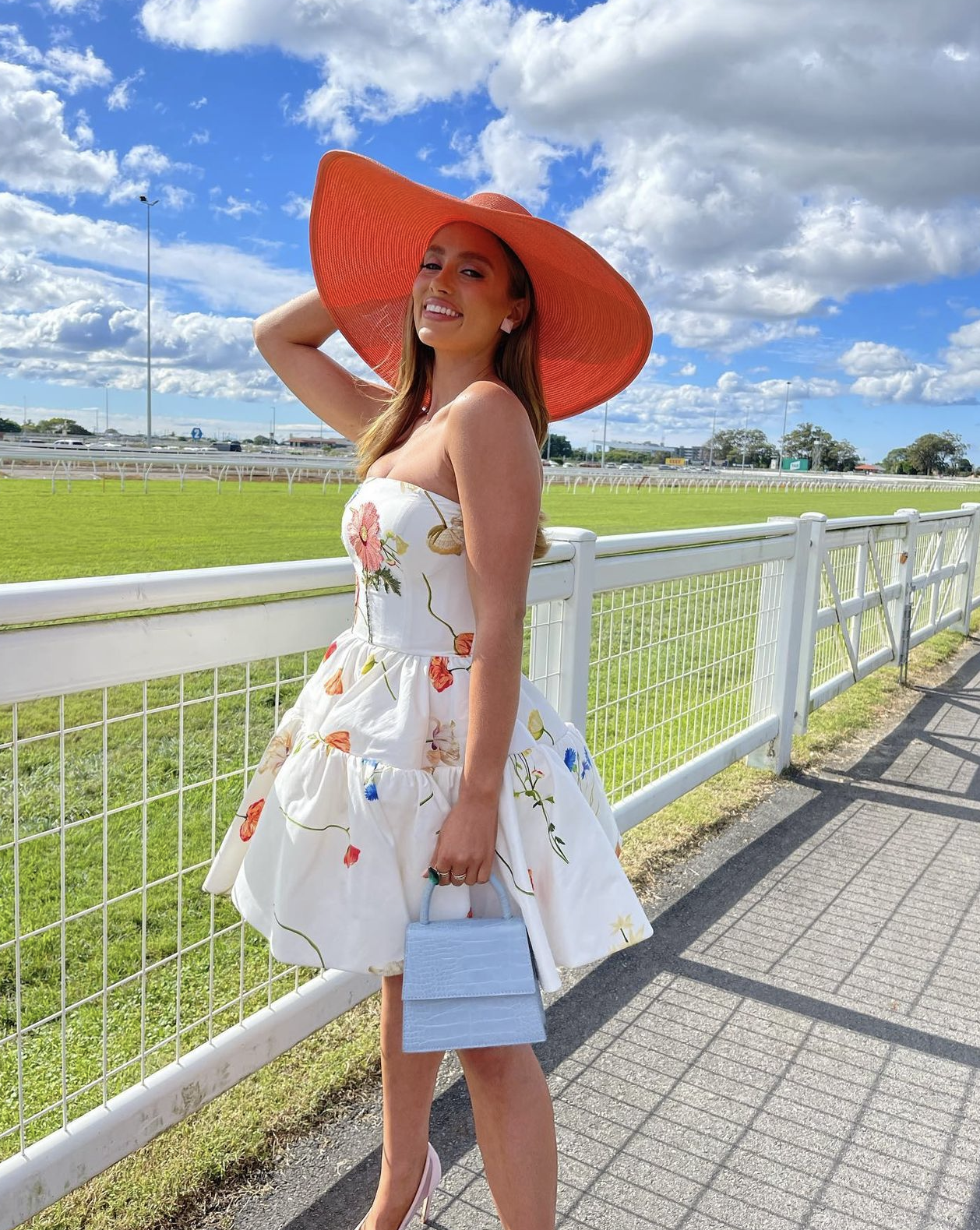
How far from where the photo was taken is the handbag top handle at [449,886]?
1615mm

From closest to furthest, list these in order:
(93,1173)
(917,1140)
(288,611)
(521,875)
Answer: (521,875) → (93,1173) → (288,611) → (917,1140)

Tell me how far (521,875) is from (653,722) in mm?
2402

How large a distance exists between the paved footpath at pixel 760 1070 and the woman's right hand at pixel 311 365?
1678 mm

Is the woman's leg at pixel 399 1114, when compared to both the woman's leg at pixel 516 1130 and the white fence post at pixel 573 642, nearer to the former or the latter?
the woman's leg at pixel 516 1130

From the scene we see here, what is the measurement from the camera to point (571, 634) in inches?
124

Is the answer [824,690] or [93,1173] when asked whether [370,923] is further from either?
[824,690]

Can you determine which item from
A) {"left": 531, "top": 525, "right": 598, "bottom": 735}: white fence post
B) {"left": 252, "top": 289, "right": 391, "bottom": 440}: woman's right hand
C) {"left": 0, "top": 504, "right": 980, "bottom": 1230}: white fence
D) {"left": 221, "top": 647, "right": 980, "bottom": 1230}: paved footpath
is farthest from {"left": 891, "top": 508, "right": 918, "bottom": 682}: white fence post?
{"left": 252, "top": 289, "right": 391, "bottom": 440}: woman's right hand

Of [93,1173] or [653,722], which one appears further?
[653,722]

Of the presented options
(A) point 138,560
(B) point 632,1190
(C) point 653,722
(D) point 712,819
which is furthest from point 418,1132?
(A) point 138,560

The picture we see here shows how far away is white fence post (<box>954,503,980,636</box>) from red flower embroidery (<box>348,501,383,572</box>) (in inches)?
358

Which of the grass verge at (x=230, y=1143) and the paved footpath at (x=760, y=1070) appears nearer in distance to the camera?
the grass verge at (x=230, y=1143)

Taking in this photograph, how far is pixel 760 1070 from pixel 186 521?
17.7 m

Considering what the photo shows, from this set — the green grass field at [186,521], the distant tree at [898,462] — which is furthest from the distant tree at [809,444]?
the green grass field at [186,521]

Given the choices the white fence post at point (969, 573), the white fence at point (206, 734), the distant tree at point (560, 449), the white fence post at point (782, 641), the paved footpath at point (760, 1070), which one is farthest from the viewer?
the distant tree at point (560, 449)
